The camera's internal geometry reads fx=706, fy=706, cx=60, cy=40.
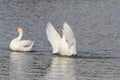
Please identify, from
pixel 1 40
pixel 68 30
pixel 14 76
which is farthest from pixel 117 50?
pixel 14 76

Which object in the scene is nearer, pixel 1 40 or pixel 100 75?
pixel 100 75

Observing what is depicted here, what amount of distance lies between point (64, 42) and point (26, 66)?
3257 mm

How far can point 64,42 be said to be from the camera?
84.8 ft

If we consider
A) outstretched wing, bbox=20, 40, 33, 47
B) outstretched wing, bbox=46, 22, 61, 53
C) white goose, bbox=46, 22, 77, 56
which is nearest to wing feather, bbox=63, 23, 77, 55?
white goose, bbox=46, 22, 77, 56

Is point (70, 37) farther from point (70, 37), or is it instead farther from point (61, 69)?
point (61, 69)

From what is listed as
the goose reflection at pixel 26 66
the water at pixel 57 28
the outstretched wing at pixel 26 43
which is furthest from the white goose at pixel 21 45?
the goose reflection at pixel 26 66

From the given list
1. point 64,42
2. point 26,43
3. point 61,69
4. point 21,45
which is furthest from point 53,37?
point 61,69

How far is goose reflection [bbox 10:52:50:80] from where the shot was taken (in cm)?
2081

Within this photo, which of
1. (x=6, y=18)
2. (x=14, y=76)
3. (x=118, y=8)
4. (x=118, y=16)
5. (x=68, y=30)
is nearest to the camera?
(x=14, y=76)

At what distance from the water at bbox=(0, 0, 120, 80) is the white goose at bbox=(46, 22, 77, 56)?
1.12 feet

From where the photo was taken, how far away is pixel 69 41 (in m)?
25.2

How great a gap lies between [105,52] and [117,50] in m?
0.70

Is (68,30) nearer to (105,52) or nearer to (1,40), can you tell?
(105,52)

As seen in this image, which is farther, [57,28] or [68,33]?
[57,28]
